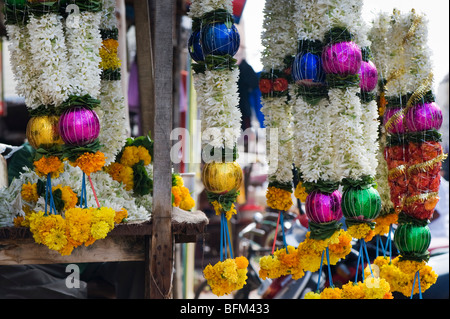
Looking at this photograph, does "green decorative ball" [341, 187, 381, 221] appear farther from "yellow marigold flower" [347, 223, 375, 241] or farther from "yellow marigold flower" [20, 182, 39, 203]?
"yellow marigold flower" [20, 182, 39, 203]

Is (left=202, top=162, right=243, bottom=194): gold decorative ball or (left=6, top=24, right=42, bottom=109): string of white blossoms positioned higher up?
(left=6, top=24, right=42, bottom=109): string of white blossoms

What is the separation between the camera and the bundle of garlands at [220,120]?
1.85 m

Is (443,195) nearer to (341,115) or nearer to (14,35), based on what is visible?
(341,115)

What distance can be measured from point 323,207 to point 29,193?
1.46 m

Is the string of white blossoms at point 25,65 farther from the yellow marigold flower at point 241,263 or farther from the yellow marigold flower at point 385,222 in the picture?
the yellow marigold flower at point 385,222

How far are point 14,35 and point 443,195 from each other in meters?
4.50

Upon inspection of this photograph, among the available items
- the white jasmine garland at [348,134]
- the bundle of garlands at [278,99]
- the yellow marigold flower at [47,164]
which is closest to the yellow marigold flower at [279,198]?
the bundle of garlands at [278,99]

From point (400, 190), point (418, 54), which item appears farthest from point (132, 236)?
point (418, 54)

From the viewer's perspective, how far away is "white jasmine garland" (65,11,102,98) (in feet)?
5.98

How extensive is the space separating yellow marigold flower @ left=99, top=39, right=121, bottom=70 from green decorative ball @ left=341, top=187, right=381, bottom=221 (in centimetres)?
147

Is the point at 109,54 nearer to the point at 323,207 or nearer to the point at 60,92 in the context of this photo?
the point at 60,92

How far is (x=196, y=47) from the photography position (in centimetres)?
204

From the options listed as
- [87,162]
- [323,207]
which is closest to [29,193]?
[87,162]

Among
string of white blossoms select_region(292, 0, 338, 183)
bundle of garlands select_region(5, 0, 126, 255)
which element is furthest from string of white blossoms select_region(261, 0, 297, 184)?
bundle of garlands select_region(5, 0, 126, 255)
